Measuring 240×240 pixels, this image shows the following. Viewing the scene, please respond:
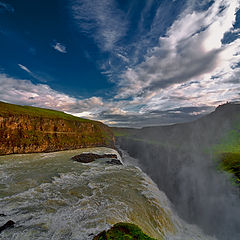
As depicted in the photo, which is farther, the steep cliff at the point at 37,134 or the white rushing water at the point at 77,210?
the steep cliff at the point at 37,134

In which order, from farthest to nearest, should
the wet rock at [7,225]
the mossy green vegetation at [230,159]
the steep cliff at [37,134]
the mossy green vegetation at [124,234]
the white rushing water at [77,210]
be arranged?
1. the steep cliff at [37,134]
2. the mossy green vegetation at [230,159]
3. the white rushing water at [77,210]
4. the wet rock at [7,225]
5. the mossy green vegetation at [124,234]

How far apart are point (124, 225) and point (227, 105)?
18371 cm

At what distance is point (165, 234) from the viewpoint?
45.6 ft

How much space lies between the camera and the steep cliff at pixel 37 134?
169ft

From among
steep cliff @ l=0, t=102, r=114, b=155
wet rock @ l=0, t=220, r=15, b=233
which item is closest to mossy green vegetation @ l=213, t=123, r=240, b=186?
wet rock @ l=0, t=220, r=15, b=233

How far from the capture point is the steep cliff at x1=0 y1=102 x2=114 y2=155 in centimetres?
5159

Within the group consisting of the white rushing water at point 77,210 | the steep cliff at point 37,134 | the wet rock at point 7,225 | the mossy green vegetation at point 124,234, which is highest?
the steep cliff at point 37,134

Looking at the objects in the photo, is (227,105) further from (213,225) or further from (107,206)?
(107,206)

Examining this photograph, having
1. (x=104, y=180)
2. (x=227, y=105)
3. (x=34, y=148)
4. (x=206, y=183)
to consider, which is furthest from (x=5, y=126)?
(x=227, y=105)

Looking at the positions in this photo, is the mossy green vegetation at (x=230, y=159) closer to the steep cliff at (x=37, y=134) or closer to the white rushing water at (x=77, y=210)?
the white rushing water at (x=77, y=210)

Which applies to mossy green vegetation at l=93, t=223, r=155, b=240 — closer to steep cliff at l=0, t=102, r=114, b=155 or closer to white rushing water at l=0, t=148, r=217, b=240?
white rushing water at l=0, t=148, r=217, b=240

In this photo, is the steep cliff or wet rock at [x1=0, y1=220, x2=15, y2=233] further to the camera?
the steep cliff

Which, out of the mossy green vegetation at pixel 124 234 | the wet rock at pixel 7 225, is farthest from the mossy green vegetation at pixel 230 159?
the wet rock at pixel 7 225

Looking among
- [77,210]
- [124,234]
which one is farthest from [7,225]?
[124,234]
